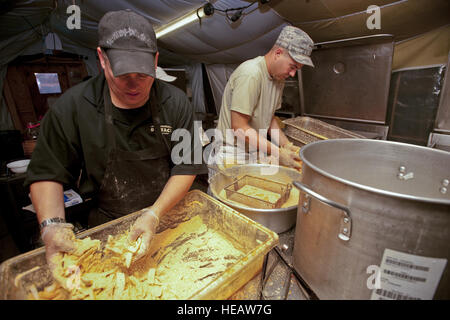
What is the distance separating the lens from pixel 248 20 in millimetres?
3424

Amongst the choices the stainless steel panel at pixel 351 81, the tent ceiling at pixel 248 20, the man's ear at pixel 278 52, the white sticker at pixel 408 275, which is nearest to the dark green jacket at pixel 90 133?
the white sticker at pixel 408 275

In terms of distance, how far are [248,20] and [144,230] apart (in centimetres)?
356

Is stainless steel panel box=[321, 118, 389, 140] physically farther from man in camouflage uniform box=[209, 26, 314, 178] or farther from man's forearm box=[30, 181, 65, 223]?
man's forearm box=[30, 181, 65, 223]

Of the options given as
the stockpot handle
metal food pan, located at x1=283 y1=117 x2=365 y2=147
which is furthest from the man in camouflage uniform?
the stockpot handle

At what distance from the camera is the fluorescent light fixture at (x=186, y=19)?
333 cm

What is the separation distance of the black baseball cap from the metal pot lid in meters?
0.83

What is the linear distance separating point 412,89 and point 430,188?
2.06 meters

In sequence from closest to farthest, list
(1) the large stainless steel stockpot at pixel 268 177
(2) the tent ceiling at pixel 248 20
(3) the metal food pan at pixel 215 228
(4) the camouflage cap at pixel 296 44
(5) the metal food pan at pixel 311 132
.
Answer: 1. (3) the metal food pan at pixel 215 228
2. (1) the large stainless steel stockpot at pixel 268 177
3. (4) the camouflage cap at pixel 296 44
4. (2) the tent ceiling at pixel 248 20
5. (5) the metal food pan at pixel 311 132

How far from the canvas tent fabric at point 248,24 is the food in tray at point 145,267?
8.46ft

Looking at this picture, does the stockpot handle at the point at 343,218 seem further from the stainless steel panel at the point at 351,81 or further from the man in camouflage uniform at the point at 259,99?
the stainless steel panel at the point at 351,81

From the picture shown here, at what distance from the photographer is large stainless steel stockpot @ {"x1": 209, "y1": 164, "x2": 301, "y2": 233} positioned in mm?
1074

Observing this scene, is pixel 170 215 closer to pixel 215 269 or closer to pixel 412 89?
pixel 215 269

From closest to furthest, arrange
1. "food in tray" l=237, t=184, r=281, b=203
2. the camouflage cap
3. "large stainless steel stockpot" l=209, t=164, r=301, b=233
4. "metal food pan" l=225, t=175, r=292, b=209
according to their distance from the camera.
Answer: "large stainless steel stockpot" l=209, t=164, r=301, b=233
"metal food pan" l=225, t=175, r=292, b=209
"food in tray" l=237, t=184, r=281, b=203
the camouflage cap

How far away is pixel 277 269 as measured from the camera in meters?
0.95
